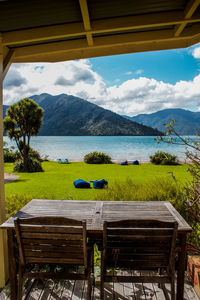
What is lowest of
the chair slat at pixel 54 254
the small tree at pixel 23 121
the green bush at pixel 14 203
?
the green bush at pixel 14 203

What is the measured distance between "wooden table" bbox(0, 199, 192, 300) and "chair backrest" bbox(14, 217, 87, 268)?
0.20 m

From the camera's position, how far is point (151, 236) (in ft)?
5.64

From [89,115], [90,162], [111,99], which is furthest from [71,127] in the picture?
[111,99]

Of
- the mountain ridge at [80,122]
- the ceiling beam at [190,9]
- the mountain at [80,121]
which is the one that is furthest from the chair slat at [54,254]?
the mountain at [80,121]

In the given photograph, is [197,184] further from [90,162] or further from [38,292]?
[90,162]

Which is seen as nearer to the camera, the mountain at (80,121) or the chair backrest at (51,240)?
the chair backrest at (51,240)

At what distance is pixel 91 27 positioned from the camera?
7.06 ft

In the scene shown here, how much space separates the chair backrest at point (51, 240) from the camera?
67.3 inches

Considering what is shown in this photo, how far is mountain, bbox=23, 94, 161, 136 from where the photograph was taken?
52.3 metres

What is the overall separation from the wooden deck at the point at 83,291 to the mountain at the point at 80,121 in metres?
48.9

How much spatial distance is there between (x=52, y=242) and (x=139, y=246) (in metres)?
A: 0.67

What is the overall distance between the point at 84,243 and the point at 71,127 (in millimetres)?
52082

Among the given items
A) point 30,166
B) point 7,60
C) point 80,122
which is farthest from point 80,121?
point 7,60

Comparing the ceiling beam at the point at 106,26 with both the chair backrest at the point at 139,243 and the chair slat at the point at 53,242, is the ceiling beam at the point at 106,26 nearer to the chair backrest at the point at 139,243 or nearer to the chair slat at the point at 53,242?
the chair backrest at the point at 139,243
